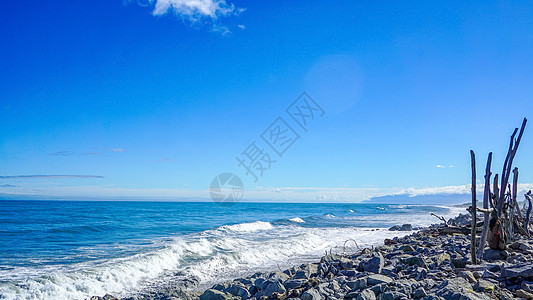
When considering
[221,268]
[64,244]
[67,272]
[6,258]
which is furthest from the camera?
[64,244]

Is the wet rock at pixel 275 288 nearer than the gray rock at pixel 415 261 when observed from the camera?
Yes

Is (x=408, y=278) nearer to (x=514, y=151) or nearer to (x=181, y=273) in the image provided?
(x=514, y=151)

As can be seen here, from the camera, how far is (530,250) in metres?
6.91

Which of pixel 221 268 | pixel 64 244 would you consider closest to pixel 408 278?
pixel 221 268

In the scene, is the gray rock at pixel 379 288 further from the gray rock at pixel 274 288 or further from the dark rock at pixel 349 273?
the gray rock at pixel 274 288

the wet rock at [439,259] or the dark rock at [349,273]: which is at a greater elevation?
the wet rock at [439,259]

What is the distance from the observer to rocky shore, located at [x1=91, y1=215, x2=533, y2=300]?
446cm

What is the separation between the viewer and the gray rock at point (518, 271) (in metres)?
4.69

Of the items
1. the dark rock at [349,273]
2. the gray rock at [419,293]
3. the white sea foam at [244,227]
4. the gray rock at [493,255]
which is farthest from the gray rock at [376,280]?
the white sea foam at [244,227]

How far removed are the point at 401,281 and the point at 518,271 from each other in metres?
1.59

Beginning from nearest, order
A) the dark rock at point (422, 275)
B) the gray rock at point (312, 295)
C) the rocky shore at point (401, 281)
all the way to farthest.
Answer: the rocky shore at point (401, 281) < the gray rock at point (312, 295) < the dark rock at point (422, 275)

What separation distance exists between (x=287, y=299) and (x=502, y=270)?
10.7 ft

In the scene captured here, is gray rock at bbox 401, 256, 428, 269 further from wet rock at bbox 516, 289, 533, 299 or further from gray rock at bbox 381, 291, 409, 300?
gray rock at bbox 381, 291, 409, 300

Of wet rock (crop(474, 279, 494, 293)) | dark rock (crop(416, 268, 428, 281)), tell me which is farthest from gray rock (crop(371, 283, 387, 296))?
wet rock (crop(474, 279, 494, 293))
